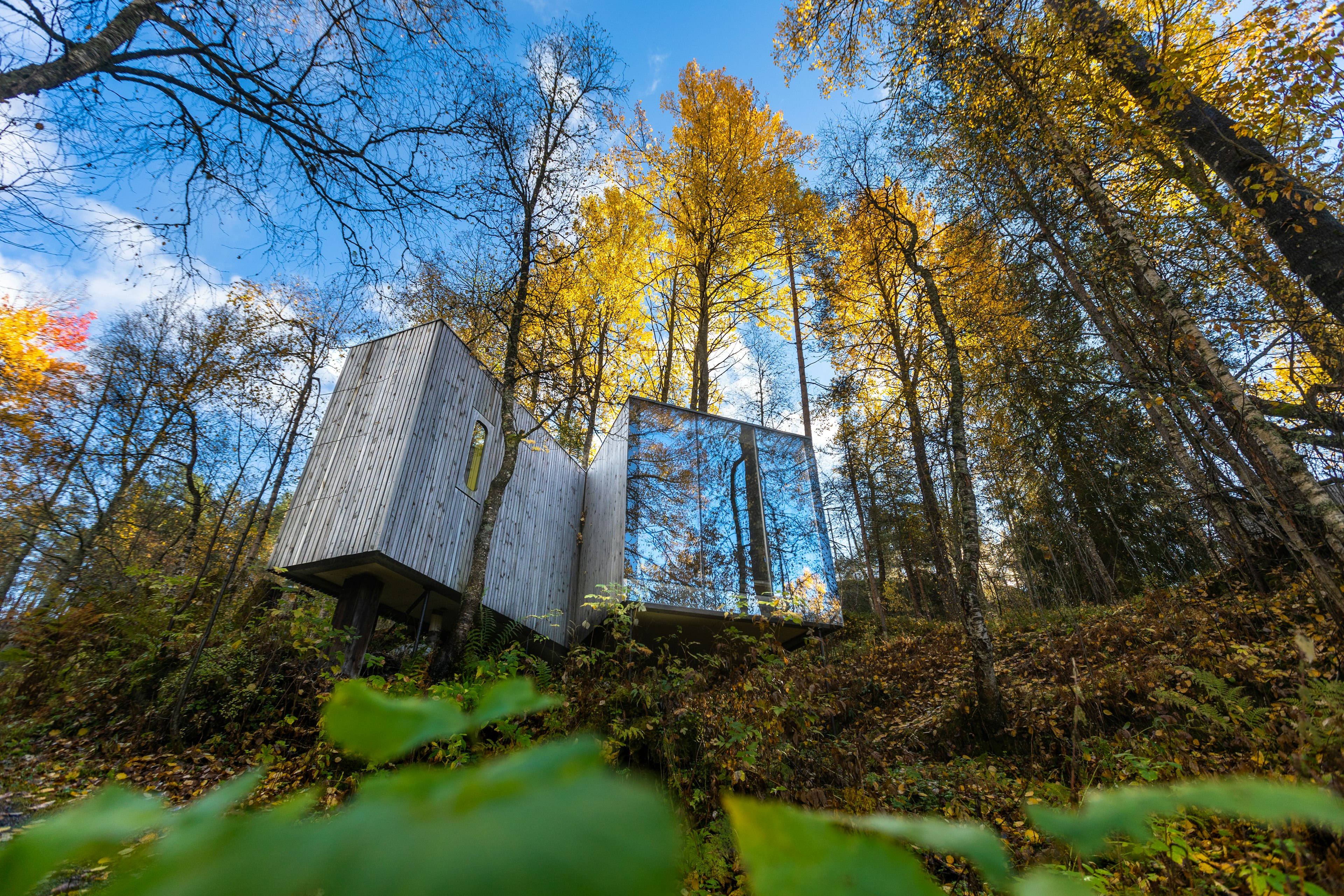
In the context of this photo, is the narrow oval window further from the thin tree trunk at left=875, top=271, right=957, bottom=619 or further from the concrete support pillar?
the thin tree trunk at left=875, top=271, right=957, bottom=619

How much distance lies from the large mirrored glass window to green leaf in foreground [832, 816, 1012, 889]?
7842mm

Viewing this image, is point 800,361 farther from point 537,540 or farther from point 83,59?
point 83,59

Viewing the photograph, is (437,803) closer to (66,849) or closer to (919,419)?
(66,849)

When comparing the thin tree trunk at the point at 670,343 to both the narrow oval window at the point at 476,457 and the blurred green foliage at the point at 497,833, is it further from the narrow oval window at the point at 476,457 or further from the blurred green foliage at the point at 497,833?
the blurred green foliage at the point at 497,833

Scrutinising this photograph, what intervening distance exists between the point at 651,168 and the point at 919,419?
33.5ft

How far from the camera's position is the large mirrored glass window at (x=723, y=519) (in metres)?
8.27

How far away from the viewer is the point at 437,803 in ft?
0.93

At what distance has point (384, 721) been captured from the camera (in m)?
0.33

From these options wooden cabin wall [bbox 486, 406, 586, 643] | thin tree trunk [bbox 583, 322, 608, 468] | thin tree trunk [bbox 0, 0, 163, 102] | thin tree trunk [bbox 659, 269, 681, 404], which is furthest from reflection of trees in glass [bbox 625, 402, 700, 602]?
thin tree trunk [bbox 0, 0, 163, 102]

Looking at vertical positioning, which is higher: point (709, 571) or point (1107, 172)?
point (1107, 172)

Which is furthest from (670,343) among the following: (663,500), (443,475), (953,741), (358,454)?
(953,741)

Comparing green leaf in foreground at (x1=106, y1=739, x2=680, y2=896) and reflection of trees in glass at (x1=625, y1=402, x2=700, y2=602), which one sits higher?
reflection of trees in glass at (x1=625, y1=402, x2=700, y2=602)

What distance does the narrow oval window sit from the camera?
8492mm

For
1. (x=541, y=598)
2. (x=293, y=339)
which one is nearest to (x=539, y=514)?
(x=541, y=598)
